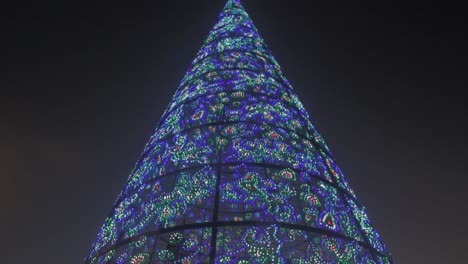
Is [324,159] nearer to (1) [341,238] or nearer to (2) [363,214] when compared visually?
(2) [363,214]

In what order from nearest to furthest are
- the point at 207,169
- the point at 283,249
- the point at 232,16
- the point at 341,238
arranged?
the point at 283,249
the point at 341,238
the point at 207,169
the point at 232,16

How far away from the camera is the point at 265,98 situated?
13.5 feet

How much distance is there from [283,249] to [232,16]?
12.7ft

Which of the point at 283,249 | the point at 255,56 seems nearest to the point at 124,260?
the point at 283,249

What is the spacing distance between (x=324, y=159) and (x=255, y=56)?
1.65 meters

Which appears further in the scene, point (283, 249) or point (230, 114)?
point (230, 114)

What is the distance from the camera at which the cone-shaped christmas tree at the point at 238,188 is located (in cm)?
296

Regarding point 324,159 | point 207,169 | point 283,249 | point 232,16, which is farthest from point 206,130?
point 232,16

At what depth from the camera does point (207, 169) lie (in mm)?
3359

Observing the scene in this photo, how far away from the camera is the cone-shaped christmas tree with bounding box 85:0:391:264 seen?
2.96 meters

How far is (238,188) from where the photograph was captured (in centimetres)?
323

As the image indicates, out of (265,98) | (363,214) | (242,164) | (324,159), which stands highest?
(265,98)

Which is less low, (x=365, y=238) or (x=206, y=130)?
(x=206, y=130)

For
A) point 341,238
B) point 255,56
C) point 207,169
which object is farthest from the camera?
point 255,56
